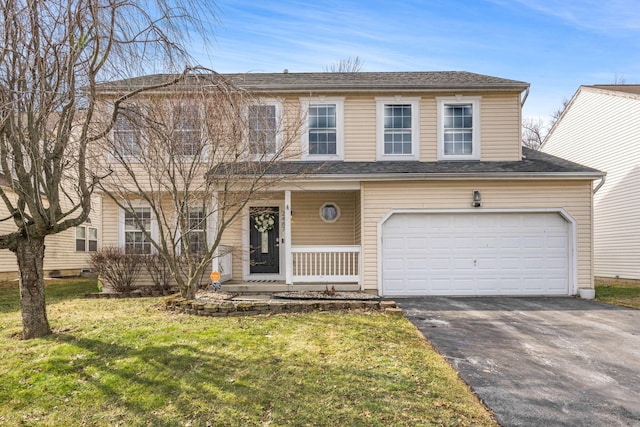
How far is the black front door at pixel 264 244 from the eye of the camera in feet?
37.8

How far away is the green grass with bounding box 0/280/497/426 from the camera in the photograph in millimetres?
3645

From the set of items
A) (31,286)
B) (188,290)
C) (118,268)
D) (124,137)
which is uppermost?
(124,137)

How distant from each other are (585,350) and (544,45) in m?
13.2

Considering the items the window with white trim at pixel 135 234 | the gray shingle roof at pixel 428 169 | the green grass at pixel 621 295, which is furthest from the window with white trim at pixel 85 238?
the green grass at pixel 621 295

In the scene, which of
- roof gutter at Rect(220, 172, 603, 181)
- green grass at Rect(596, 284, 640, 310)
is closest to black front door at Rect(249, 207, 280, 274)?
roof gutter at Rect(220, 172, 603, 181)

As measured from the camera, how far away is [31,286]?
5.64m

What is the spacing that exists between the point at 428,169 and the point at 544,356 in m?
5.64

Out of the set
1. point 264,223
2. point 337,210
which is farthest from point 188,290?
point 337,210

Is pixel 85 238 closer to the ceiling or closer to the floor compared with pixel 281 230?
closer to the floor

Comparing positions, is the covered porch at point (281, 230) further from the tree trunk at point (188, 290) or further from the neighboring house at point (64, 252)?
the neighboring house at point (64, 252)

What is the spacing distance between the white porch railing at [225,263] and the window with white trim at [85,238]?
10218 mm

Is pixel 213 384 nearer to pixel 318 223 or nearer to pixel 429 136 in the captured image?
pixel 318 223

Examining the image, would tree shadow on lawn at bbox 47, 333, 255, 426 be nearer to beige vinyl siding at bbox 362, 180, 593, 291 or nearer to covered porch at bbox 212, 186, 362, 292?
covered porch at bbox 212, 186, 362, 292

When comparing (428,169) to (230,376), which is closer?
(230,376)
